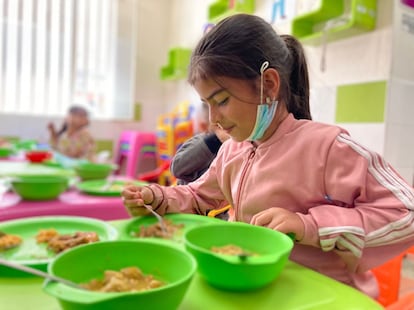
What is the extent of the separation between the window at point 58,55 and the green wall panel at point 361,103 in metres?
2.26

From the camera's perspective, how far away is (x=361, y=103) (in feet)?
5.36

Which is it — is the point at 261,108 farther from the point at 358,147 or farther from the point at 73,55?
the point at 73,55

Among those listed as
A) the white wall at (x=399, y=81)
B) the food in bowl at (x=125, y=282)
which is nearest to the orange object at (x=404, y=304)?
the food in bowl at (x=125, y=282)

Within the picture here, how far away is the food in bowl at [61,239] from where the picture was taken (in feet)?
1.93

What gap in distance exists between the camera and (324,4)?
1659 mm

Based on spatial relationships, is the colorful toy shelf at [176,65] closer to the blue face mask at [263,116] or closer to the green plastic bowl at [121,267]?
the blue face mask at [263,116]

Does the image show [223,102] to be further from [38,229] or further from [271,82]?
[38,229]

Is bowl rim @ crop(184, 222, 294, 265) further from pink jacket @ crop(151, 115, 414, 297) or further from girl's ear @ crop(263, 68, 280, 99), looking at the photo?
girl's ear @ crop(263, 68, 280, 99)

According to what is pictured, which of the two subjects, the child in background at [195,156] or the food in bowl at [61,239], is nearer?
the food in bowl at [61,239]

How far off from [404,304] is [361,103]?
103 centimetres

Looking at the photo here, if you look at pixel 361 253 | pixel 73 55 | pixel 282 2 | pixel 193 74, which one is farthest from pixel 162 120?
pixel 361 253

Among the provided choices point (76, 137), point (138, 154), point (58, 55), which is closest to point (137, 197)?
point (76, 137)

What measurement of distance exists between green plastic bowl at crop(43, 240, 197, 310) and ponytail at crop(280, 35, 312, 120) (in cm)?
39

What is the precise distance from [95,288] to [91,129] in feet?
10.3
